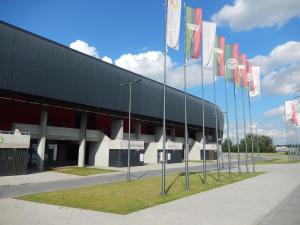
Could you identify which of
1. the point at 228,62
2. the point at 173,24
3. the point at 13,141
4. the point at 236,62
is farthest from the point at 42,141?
the point at 173,24

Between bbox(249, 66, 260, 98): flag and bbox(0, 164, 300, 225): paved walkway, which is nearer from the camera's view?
bbox(0, 164, 300, 225): paved walkway

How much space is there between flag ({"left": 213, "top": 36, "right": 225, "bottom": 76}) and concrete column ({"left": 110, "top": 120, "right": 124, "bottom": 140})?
28251 mm

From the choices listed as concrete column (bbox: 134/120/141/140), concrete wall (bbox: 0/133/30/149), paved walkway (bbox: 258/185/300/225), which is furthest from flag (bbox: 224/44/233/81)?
concrete column (bbox: 134/120/141/140)

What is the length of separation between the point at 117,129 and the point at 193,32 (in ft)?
110

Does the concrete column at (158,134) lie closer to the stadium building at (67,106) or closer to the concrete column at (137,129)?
the stadium building at (67,106)

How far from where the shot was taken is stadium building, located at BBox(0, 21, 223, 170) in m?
36.2

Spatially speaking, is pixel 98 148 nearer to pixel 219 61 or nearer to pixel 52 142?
pixel 52 142

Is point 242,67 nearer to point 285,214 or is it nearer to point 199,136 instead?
point 285,214

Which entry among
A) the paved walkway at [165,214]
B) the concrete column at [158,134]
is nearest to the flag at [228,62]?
the paved walkway at [165,214]

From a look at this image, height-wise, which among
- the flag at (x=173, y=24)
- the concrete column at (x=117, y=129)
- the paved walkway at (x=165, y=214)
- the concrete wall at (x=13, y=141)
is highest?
the flag at (x=173, y=24)

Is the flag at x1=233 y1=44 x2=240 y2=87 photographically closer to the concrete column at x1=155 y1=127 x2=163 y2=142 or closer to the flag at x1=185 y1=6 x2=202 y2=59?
the flag at x1=185 y1=6 x2=202 y2=59

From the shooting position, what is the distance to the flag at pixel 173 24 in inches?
842

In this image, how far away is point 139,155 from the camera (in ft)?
179

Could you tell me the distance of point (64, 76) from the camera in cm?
4225
